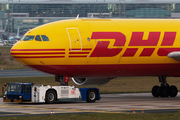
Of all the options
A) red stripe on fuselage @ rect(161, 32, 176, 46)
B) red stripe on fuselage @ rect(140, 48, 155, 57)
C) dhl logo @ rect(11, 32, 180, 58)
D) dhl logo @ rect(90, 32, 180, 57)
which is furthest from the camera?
red stripe on fuselage @ rect(161, 32, 176, 46)

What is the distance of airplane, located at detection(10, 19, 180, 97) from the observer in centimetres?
3195

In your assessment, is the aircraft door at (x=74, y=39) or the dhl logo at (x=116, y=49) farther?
the aircraft door at (x=74, y=39)

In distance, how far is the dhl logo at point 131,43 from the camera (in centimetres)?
3322

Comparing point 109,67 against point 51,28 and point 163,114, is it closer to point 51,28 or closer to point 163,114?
point 51,28

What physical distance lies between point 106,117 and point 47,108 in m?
6.11

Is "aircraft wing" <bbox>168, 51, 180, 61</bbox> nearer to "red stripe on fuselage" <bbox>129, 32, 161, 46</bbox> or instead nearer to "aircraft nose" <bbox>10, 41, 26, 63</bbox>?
"red stripe on fuselage" <bbox>129, 32, 161, 46</bbox>

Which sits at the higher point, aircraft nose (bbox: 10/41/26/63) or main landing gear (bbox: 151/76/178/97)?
aircraft nose (bbox: 10/41/26/63)

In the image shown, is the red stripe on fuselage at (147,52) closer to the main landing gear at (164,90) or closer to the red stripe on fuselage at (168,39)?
the red stripe on fuselage at (168,39)

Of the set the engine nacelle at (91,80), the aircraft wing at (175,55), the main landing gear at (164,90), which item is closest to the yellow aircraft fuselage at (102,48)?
the aircraft wing at (175,55)

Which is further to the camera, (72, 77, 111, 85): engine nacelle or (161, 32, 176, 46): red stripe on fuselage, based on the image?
(72, 77, 111, 85): engine nacelle

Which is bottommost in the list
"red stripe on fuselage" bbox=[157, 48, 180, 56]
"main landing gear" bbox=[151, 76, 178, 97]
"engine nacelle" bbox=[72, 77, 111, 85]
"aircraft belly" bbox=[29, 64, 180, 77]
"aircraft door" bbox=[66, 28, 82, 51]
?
"main landing gear" bbox=[151, 76, 178, 97]

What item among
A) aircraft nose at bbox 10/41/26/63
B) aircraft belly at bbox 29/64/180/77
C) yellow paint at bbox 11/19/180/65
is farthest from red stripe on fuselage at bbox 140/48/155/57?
aircraft nose at bbox 10/41/26/63

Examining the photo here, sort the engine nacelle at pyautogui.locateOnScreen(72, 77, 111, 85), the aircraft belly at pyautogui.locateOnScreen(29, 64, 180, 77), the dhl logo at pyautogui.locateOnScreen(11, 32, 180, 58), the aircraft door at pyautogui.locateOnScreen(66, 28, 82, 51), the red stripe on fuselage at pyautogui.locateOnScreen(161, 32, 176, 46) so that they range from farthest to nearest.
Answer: the engine nacelle at pyautogui.locateOnScreen(72, 77, 111, 85) < the red stripe on fuselage at pyautogui.locateOnScreen(161, 32, 176, 46) < the aircraft belly at pyautogui.locateOnScreen(29, 64, 180, 77) < the aircraft door at pyautogui.locateOnScreen(66, 28, 82, 51) < the dhl logo at pyautogui.locateOnScreen(11, 32, 180, 58)

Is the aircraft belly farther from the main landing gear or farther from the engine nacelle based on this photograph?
the main landing gear
